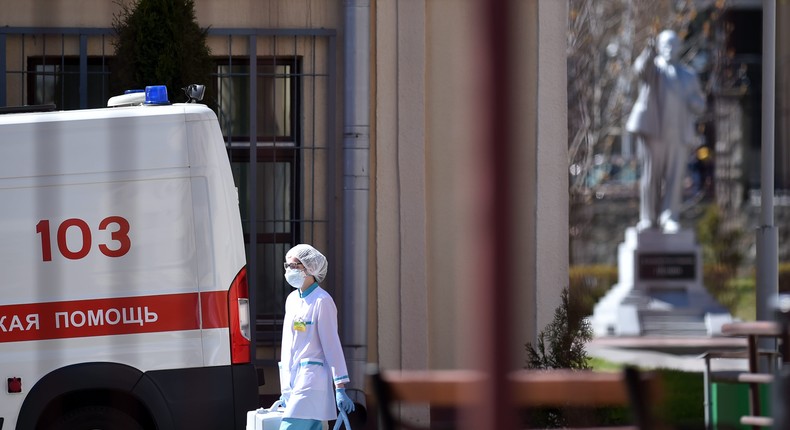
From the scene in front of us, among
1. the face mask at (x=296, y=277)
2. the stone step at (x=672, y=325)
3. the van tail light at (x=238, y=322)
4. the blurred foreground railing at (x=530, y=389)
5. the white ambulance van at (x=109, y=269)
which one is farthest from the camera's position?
the stone step at (x=672, y=325)

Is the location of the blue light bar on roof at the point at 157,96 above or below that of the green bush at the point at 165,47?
below

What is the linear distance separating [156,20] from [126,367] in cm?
322

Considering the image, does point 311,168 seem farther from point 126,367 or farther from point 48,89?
point 126,367

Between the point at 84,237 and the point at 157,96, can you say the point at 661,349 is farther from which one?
the point at 84,237

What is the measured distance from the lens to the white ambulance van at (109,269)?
6.96 meters

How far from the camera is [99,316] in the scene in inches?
276

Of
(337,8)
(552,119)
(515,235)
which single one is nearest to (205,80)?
(337,8)

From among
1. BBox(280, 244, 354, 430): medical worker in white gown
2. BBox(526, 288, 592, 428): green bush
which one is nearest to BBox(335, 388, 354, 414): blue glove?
BBox(280, 244, 354, 430): medical worker in white gown

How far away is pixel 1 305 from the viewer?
22.8ft

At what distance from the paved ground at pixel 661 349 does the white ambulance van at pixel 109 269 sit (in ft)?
29.0

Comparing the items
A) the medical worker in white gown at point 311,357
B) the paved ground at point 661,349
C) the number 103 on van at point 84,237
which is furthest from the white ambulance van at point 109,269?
the paved ground at point 661,349

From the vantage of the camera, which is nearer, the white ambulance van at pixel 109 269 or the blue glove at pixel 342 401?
the white ambulance van at pixel 109 269

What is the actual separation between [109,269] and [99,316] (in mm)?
247

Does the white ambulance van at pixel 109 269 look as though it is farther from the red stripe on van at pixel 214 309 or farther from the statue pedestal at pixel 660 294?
the statue pedestal at pixel 660 294
